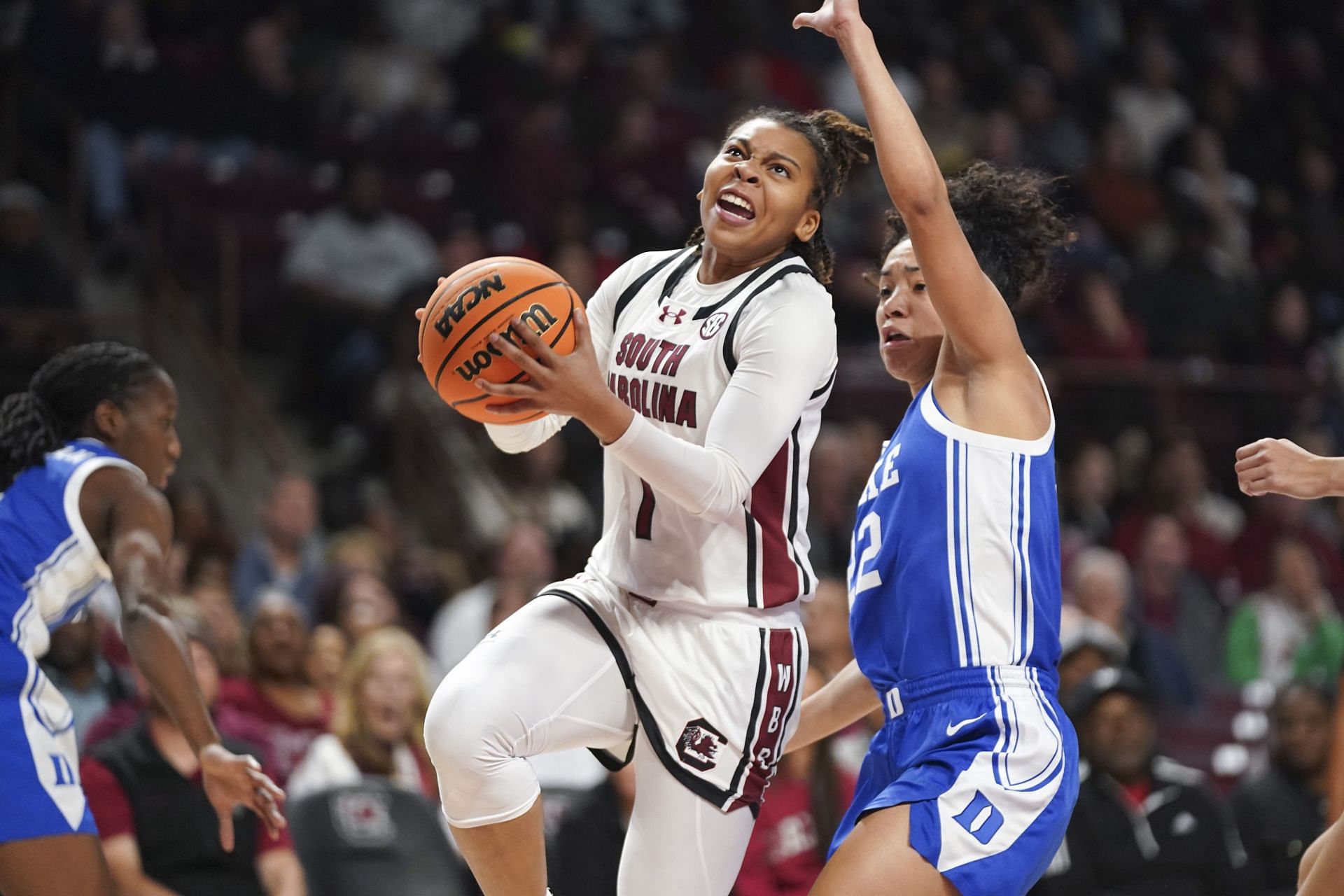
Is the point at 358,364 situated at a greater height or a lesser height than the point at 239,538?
greater

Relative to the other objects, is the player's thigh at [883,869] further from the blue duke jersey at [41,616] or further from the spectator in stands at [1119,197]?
the spectator in stands at [1119,197]

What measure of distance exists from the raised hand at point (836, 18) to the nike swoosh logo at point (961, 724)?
146 cm

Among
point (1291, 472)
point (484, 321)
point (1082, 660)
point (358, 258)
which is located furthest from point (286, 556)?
point (1291, 472)

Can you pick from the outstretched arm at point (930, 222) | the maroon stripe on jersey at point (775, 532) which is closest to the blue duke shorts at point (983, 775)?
the maroon stripe on jersey at point (775, 532)

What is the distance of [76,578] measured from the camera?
4395 millimetres

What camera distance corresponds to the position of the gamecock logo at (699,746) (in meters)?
3.85

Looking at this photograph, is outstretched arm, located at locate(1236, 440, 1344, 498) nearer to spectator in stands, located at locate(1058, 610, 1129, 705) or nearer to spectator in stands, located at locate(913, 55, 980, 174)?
spectator in stands, located at locate(1058, 610, 1129, 705)

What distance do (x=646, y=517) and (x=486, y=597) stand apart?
15.1ft

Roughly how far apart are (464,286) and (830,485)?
6224 millimetres

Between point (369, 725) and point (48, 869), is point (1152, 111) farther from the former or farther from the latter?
point (48, 869)

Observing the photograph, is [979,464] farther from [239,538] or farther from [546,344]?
[239,538]

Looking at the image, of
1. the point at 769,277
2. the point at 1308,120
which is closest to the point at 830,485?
the point at 769,277

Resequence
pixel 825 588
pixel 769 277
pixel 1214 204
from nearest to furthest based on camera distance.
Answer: pixel 769 277, pixel 825 588, pixel 1214 204

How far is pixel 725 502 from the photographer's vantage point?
12.0ft
